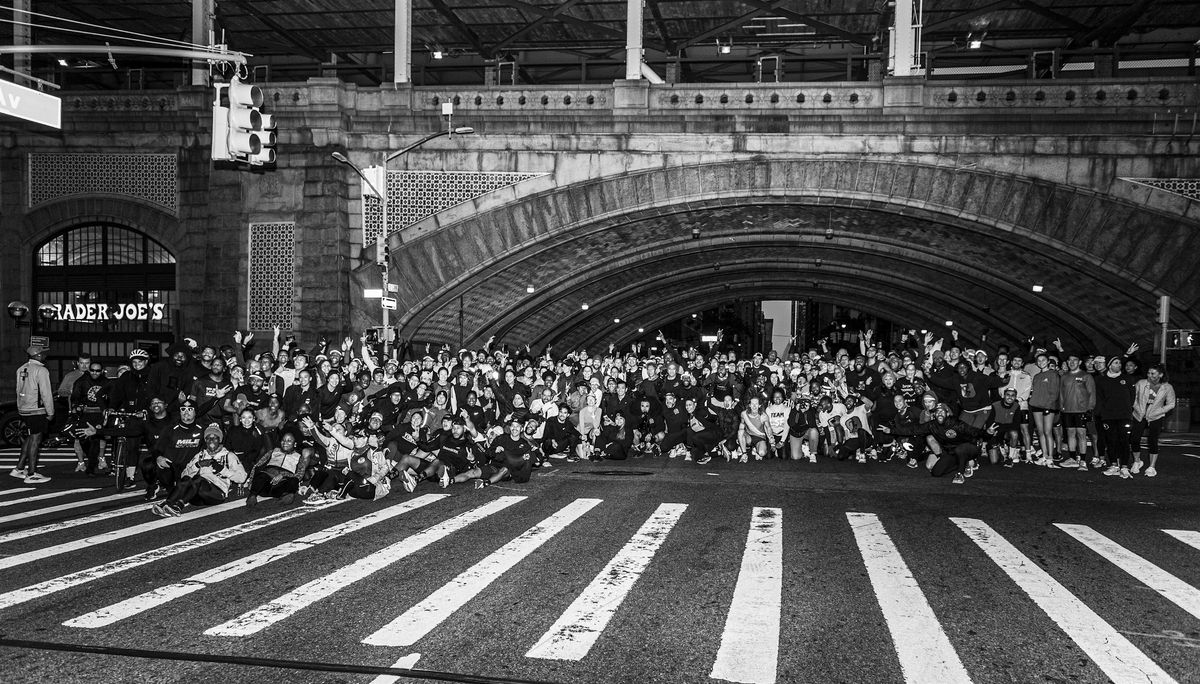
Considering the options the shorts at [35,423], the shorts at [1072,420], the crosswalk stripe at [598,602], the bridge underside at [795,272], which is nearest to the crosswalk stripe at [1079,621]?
the crosswalk stripe at [598,602]

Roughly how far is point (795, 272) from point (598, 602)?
39.0m

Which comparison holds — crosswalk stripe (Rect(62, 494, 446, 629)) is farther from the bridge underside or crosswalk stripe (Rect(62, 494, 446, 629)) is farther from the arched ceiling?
the bridge underside

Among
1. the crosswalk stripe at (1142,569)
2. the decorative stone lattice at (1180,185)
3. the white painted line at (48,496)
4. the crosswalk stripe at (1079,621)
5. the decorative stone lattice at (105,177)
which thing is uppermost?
the decorative stone lattice at (105,177)

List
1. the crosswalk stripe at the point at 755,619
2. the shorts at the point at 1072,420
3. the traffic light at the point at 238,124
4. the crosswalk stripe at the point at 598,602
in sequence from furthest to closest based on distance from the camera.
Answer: the shorts at the point at 1072,420
the traffic light at the point at 238,124
the crosswalk stripe at the point at 598,602
the crosswalk stripe at the point at 755,619

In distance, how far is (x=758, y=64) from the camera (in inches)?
1057

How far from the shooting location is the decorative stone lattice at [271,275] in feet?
86.3

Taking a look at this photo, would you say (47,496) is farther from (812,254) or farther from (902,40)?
(812,254)

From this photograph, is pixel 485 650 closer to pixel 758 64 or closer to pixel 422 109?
pixel 422 109

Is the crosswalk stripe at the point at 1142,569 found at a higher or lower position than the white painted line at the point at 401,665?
lower

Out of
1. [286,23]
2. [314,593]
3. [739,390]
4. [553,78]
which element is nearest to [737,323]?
[553,78]

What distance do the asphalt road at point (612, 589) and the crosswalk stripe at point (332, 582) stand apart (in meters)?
0.03

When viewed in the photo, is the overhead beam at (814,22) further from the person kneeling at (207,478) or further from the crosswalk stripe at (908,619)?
the crosswalk stripe at (908,619)

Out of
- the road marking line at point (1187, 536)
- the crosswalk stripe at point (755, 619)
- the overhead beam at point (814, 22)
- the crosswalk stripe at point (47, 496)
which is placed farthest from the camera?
the overhead beam at point (814, 22)

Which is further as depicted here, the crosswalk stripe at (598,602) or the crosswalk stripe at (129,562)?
the crosswalk stripe at (129,562)
